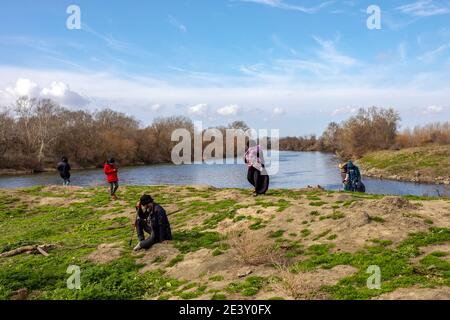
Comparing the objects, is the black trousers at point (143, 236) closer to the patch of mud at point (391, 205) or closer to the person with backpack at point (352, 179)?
the patch of mud at point (391, 205)

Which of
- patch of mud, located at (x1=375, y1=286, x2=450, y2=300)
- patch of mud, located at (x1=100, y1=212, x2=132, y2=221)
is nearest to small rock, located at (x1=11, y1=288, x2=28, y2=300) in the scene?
patch of mud, located at (x1=100, y1=212, x2=132, y2=221)

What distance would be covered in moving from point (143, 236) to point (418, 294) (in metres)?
7.92

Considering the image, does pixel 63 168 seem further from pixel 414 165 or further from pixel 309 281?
pixel 414 165

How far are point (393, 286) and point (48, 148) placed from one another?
7604 cm

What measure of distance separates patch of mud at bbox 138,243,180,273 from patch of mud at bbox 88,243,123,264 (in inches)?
34.8

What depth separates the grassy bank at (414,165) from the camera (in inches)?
1971

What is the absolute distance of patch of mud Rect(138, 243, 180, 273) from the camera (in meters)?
11.1

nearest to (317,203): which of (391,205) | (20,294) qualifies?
(391,205)

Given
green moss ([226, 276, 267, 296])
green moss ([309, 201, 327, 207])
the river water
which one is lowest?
the river water

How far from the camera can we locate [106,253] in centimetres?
1223

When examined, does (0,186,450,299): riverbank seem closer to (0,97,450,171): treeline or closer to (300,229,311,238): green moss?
(300,229,311,238): green moss

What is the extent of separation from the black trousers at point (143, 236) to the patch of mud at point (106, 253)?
2.32ft

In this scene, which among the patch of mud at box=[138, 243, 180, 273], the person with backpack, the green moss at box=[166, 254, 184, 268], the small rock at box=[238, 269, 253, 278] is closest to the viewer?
the small rock at box=[238, 269, 253, 278]

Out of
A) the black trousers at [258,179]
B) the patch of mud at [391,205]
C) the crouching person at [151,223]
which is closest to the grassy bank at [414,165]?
the black trousers at [258,179]
